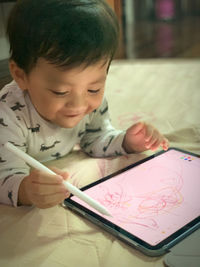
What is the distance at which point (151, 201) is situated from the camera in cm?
58

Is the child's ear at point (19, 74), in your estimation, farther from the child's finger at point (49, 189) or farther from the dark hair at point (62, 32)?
the child's finger at point (49, 189)

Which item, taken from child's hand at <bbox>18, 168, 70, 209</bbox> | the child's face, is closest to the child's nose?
the child's face

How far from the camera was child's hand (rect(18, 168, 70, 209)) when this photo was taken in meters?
0.51

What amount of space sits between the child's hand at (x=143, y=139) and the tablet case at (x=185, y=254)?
0.24 m

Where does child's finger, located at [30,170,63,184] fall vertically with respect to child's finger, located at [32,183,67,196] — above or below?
above

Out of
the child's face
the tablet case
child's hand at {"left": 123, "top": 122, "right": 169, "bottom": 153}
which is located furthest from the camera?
child's hand at {"left": 123, "top": 122, "right": 169, "bottom": 153}

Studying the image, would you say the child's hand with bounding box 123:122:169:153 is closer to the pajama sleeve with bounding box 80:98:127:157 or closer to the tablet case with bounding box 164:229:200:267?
the pajama sleeve with bounding box 80:98:127:157

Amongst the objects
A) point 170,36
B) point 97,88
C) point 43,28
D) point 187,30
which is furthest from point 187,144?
point 187,30

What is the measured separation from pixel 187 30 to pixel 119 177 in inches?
92.3

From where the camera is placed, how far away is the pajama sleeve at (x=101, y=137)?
29.7 inches

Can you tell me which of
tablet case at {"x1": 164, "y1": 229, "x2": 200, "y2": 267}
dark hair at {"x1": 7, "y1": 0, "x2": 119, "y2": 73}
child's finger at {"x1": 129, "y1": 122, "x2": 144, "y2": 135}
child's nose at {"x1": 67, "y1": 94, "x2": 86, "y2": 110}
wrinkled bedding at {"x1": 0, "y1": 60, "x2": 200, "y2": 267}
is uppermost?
dark hair at {"x1": 7, "y1": 0, "x2": 119, "y2": 73}

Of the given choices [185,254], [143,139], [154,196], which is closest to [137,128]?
[143,139]

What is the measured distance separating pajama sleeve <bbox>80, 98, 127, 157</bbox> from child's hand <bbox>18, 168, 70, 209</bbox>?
229 mm

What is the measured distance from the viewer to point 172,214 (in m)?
0.54
